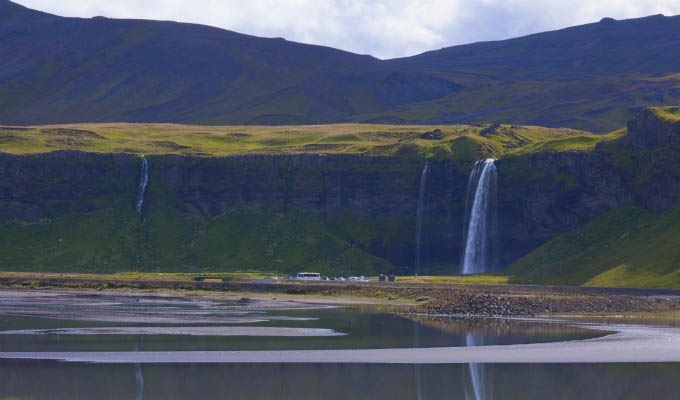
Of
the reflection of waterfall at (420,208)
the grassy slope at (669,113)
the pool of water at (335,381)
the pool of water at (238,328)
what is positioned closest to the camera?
the pool of water at (335,381)

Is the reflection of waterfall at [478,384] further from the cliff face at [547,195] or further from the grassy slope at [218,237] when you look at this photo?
the grassy slope at [218,237]

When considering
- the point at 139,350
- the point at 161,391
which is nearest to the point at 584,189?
the point at 139,350

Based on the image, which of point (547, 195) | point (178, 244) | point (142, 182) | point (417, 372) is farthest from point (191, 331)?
point (142, 182)

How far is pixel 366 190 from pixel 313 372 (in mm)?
116220

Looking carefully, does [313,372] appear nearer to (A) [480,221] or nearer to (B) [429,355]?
(B) [429,355]

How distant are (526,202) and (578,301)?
5849cm

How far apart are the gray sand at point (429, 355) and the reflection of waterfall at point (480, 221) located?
85.4 m

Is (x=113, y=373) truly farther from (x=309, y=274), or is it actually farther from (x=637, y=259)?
(x=309, y=274)

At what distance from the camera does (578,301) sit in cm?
10594

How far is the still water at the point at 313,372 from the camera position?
56844 millimetres

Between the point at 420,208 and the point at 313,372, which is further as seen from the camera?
the point at 420,208

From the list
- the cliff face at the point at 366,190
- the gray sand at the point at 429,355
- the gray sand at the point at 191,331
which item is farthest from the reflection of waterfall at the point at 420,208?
the gray sand at the point at 429,355

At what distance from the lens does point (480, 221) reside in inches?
6442

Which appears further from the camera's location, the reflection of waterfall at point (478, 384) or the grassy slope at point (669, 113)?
the grassy slope at point (669, 113)
